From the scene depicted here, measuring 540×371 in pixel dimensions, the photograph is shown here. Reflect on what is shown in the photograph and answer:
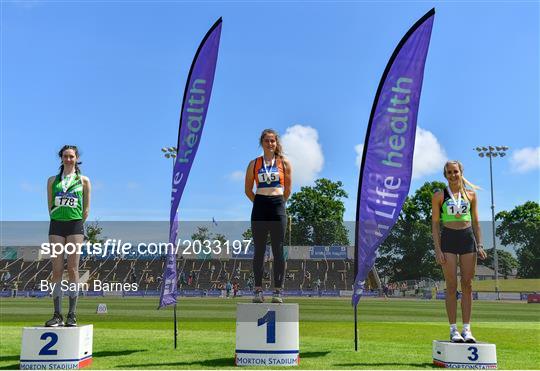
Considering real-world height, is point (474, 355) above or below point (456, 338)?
below

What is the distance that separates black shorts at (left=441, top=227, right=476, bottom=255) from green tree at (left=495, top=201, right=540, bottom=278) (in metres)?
77.0

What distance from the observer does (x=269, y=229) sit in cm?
774

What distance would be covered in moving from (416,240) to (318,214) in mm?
14273

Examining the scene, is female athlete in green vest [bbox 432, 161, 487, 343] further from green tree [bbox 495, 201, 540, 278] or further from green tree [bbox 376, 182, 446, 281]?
green tree [bbox 495, 201, 540, 278]

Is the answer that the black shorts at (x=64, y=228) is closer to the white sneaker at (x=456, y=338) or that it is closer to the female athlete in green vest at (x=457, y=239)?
the female athlete in green vest at (x=457, y=239)

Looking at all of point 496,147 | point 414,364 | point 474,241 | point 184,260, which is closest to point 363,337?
point 414,364

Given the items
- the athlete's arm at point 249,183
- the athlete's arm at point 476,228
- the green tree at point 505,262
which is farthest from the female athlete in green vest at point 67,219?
the green tree at point 505,262

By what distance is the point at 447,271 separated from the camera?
776 centimetres

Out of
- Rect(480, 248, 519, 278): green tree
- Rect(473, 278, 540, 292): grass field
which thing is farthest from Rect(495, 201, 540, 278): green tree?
Rect(473, 278, 540, 292): grass field

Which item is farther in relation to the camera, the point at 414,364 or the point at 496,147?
the point at 496,147

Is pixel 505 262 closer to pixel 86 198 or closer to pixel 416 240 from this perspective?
pixel 416 240

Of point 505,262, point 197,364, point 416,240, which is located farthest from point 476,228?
point 505,262

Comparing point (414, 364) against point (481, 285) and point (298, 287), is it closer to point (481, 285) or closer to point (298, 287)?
point (298, 287)

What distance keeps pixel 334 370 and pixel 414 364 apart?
1501 mm
